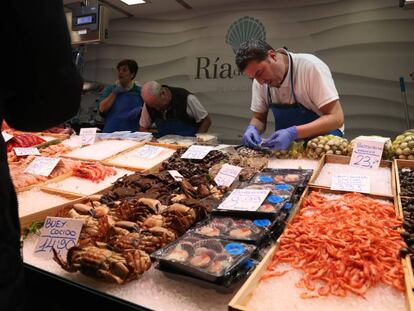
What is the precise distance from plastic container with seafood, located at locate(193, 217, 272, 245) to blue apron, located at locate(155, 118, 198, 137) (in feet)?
11.3

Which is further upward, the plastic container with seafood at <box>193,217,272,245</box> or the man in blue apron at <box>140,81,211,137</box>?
the man in blue apron at <box>140,81,211,137</box>

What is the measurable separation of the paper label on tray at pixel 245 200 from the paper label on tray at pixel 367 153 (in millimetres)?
1129

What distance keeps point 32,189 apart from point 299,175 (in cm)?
Result: 187

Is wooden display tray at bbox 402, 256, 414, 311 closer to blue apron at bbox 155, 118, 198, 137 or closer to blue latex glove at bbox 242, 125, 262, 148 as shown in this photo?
blue latex glove at bbox 242, 125, 262, 148

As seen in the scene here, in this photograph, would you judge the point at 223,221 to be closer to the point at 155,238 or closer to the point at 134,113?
the point at 155,238

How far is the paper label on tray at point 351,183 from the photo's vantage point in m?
2.15

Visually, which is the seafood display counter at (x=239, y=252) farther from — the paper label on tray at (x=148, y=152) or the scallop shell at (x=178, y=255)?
the paper label on tray at (x=148, y=152)

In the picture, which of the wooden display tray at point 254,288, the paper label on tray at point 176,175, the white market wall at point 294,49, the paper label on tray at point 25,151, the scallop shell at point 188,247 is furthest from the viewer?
the white market wall at point 294,49

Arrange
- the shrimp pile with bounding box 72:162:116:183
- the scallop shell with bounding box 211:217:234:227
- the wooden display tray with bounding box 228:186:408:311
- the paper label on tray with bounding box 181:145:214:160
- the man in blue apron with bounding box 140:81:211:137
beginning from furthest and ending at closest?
the man in blue apron with bounding box 140:81:211:137, the paper label on tray with bounding box 181:145:214:160, the shrimp pile with bounding box 72:162:116:183, the scallop shell with bounding box 211:217:234:227, the wooden display tray with bounding box 228:186:408:311

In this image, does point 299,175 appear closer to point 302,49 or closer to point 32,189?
point 32,189

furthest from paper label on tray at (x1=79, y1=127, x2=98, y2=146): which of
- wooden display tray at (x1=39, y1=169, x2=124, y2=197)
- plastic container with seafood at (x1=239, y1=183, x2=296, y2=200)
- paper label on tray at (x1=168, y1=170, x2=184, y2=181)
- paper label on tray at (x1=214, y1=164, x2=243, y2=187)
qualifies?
plastic container with seafood at (x1=239, y1=183, x2=296, y2=200)

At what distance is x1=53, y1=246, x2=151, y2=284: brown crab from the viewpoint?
138cm

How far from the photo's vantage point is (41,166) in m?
2.95

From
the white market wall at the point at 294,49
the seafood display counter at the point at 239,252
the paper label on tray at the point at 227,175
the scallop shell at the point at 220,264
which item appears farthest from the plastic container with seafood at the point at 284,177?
the white market wall at the point at 294,49
